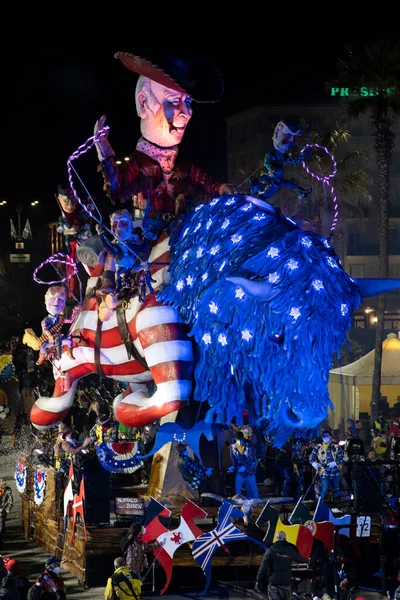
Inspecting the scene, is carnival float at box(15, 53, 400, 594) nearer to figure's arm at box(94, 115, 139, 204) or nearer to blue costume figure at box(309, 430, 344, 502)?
figure's arm at box(94, 115, 139, 204)

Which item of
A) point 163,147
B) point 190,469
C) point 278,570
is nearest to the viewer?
point 278,570

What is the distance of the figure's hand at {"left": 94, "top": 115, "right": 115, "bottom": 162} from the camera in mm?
15406

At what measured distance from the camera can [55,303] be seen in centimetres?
1773

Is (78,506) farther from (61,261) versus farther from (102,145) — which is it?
(102,145)

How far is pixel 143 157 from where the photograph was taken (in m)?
16.4

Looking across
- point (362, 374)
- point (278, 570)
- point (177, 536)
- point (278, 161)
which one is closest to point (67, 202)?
point (278, 161)

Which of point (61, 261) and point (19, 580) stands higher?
point (61, 261)

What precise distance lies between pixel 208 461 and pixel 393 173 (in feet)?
140

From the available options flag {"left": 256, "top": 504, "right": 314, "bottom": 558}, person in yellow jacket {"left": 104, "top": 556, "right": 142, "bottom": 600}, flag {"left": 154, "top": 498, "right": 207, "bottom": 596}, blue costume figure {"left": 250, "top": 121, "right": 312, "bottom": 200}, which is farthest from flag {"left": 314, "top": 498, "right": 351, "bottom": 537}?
blue costume figure {"left": 250, "top": 121, "right": 312, "bottom": 200}

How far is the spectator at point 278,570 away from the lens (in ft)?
42.5

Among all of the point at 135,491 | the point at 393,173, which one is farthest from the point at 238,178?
the point at 135,491

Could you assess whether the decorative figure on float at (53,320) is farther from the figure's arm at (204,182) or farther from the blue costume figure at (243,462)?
the blue costume figure at (243,462)

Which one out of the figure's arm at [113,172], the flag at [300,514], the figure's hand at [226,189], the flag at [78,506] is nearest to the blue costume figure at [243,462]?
the flag at [300,514]

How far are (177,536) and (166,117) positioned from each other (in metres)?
5.32
